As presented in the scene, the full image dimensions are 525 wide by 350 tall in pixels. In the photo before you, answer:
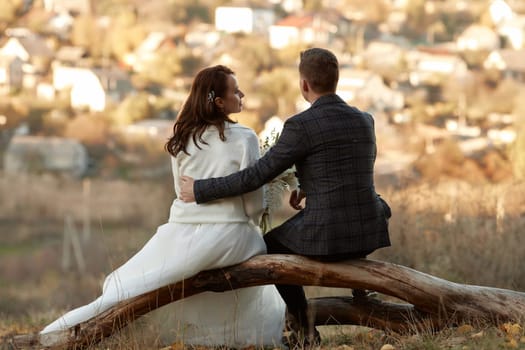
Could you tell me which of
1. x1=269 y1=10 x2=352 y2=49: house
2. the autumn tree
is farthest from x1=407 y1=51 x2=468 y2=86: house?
the autumn tree

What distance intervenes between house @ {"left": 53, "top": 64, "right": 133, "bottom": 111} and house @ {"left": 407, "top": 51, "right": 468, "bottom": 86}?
15047 millimetres

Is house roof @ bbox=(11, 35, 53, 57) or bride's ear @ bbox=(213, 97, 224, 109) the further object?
house roof @ bbox=(11, 35, 53, 57)

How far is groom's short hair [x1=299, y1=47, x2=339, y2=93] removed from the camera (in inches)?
141

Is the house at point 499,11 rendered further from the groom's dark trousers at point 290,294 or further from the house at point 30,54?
the groom's dark trousers at point 290,294

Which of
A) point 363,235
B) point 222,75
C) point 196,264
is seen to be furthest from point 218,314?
point 222,75

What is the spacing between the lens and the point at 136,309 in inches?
151

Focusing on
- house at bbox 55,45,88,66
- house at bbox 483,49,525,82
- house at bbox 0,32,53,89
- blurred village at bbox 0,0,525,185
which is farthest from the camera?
house at bbox 55,45,88,66

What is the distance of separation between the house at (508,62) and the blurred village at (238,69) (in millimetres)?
73

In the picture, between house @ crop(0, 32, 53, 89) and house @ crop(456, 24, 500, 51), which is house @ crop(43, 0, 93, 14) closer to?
house @ crop(0, 32, 53, 89)

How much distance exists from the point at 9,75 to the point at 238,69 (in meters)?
12.5

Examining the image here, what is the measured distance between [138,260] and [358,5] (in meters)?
49.3

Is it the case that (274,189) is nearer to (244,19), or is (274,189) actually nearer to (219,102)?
(219,102)

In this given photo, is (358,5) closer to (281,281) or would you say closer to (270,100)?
(270,100)

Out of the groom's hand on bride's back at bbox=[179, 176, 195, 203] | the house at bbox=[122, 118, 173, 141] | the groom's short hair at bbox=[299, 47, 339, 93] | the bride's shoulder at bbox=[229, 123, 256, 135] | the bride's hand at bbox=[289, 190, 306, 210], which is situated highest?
the groom's short hair at bbox=[299, 47, 339, 93]
